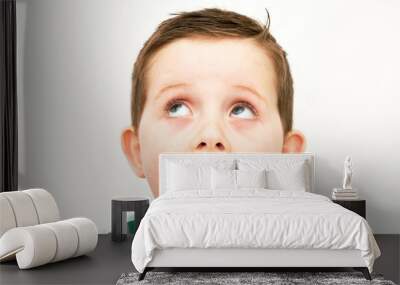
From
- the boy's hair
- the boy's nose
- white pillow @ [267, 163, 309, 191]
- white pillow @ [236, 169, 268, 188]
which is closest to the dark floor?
white pillow @ [267, 163, 309, 191]

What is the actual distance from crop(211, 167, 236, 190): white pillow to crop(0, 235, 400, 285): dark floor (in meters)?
1.09

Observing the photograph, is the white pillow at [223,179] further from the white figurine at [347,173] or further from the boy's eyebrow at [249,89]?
the white figurine at [347,173]

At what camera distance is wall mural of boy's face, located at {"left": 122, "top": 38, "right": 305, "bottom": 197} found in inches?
277

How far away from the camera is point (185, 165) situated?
21.8 feet

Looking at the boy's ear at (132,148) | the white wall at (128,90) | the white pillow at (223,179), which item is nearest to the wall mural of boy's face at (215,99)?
the boy's ear at (132,148)

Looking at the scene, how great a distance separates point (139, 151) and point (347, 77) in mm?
2490

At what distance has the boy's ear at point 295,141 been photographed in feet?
23.5

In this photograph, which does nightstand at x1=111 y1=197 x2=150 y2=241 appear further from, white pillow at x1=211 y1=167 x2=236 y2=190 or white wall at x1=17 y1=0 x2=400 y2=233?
white pillow at x1=211 y1=167 x2=236 y2=190

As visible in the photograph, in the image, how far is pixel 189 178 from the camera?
6.47 metres

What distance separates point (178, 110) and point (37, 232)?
2.41 metres

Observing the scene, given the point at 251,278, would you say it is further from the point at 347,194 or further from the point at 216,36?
the point at 216,36

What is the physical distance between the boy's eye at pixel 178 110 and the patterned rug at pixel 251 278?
2365mm

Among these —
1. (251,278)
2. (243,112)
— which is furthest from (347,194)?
(251,278)

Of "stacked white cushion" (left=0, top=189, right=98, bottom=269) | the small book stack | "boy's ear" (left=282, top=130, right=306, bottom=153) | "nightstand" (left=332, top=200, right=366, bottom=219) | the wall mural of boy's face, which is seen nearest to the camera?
"stacked white cushion" (left=0, top=189, right=98, bottom=269)
